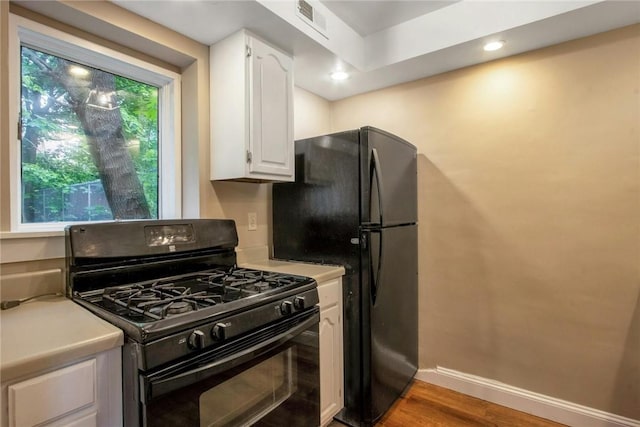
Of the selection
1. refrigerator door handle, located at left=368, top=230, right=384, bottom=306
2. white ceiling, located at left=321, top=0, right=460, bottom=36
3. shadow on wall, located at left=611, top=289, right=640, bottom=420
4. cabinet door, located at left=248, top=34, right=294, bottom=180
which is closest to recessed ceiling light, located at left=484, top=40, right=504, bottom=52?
white ceiling, located at left=321, top=0, right=460, bottom=36

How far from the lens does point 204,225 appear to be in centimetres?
178

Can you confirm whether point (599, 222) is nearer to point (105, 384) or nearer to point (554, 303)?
point (554, 303)

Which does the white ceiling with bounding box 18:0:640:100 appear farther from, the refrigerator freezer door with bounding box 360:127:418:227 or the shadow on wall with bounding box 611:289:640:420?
the shadow on wall with bounding box 611:289:640:420

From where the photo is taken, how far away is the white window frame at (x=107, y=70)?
138cm

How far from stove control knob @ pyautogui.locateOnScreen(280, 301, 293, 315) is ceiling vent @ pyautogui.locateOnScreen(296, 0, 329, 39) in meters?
1.51

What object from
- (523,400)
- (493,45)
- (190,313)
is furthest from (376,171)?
(523,400)

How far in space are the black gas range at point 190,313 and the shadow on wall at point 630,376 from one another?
171 centimetres

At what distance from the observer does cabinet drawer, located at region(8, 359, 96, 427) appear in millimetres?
803

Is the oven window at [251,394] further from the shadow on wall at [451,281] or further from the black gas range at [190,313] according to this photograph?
the shadow on wall at [451,281]

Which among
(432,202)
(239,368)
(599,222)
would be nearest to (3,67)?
(239,368)

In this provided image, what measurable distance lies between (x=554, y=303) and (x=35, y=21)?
10.1 ft

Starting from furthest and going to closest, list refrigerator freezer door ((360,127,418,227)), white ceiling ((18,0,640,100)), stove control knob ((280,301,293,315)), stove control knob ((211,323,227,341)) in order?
1. refrigerator freezer door ((360,127,418,227))
2. white ceiling ((18,0,640,100))
3. stove control knob ((280,301,293,315))
4. stove control knob ((211,323,227,341))

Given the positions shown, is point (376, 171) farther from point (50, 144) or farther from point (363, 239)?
point (50, 144)

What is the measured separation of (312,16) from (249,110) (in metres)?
0.67
